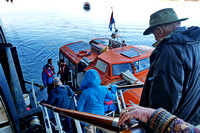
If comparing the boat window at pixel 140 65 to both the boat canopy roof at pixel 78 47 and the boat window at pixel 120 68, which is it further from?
the boat canopy roof at pixel 78 47

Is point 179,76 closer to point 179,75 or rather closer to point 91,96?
point 179,75

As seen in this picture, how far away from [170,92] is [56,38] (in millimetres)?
26371

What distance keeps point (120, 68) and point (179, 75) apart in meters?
5.63

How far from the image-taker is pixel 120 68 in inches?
265

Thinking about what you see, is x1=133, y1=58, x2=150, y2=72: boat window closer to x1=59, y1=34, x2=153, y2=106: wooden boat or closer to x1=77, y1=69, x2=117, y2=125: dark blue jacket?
x1=59, y1=34, x2=153, y2=106: wooden boat

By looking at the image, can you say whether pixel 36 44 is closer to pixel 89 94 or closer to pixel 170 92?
pixel 89 94

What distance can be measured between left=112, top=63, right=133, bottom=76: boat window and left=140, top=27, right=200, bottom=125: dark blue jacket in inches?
212

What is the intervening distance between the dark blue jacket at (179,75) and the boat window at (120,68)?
212 inches

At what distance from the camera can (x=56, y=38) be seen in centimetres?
2558

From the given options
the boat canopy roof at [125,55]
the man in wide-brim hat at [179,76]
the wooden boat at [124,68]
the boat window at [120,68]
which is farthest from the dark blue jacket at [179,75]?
the boat canopy roof at [125,55]

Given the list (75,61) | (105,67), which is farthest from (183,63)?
(75,61)

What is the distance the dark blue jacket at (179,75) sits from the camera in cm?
111


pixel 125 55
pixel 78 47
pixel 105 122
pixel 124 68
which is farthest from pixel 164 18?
pixel 78 47

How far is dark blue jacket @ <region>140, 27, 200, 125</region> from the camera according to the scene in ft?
3.66
